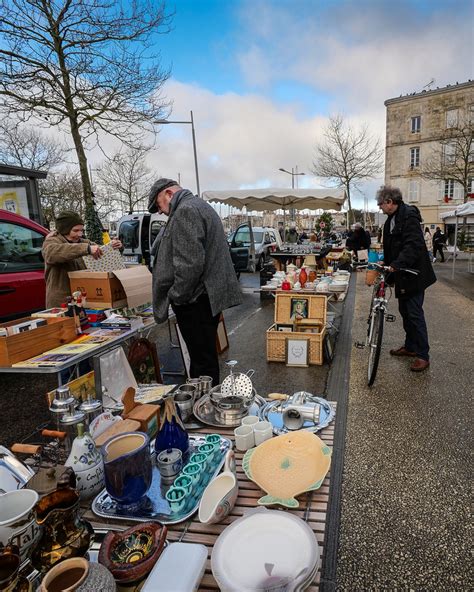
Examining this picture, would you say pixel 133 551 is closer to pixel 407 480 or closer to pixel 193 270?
pixel 193 270

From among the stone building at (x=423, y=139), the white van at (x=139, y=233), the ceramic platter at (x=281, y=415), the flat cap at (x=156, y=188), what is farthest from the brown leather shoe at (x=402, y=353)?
the stone building at (x=423, y=139)

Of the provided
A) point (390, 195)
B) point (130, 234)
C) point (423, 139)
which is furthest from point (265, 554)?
point (423, 139)

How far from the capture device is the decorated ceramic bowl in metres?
0.87

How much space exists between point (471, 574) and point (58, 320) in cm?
286

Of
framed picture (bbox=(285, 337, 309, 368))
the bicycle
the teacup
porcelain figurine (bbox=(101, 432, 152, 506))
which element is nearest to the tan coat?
porcelain figurine (bbox=(101, 432, 152, 506))

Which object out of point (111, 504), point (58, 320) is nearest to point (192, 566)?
point (111, 504)

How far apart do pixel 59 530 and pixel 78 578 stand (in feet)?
0.64

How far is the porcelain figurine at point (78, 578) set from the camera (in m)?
0.76

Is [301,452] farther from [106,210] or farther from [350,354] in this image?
[106,210]

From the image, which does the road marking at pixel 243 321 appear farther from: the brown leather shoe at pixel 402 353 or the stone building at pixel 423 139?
the stone building at pixel 423 139

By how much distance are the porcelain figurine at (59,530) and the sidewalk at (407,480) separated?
1.35 m

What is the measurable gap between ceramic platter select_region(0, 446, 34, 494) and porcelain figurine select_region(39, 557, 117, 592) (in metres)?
0.44

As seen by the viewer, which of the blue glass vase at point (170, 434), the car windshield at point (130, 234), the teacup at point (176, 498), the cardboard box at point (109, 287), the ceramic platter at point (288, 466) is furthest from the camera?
the car windshield at point (130, 234)

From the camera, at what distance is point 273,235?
51.8 ft
